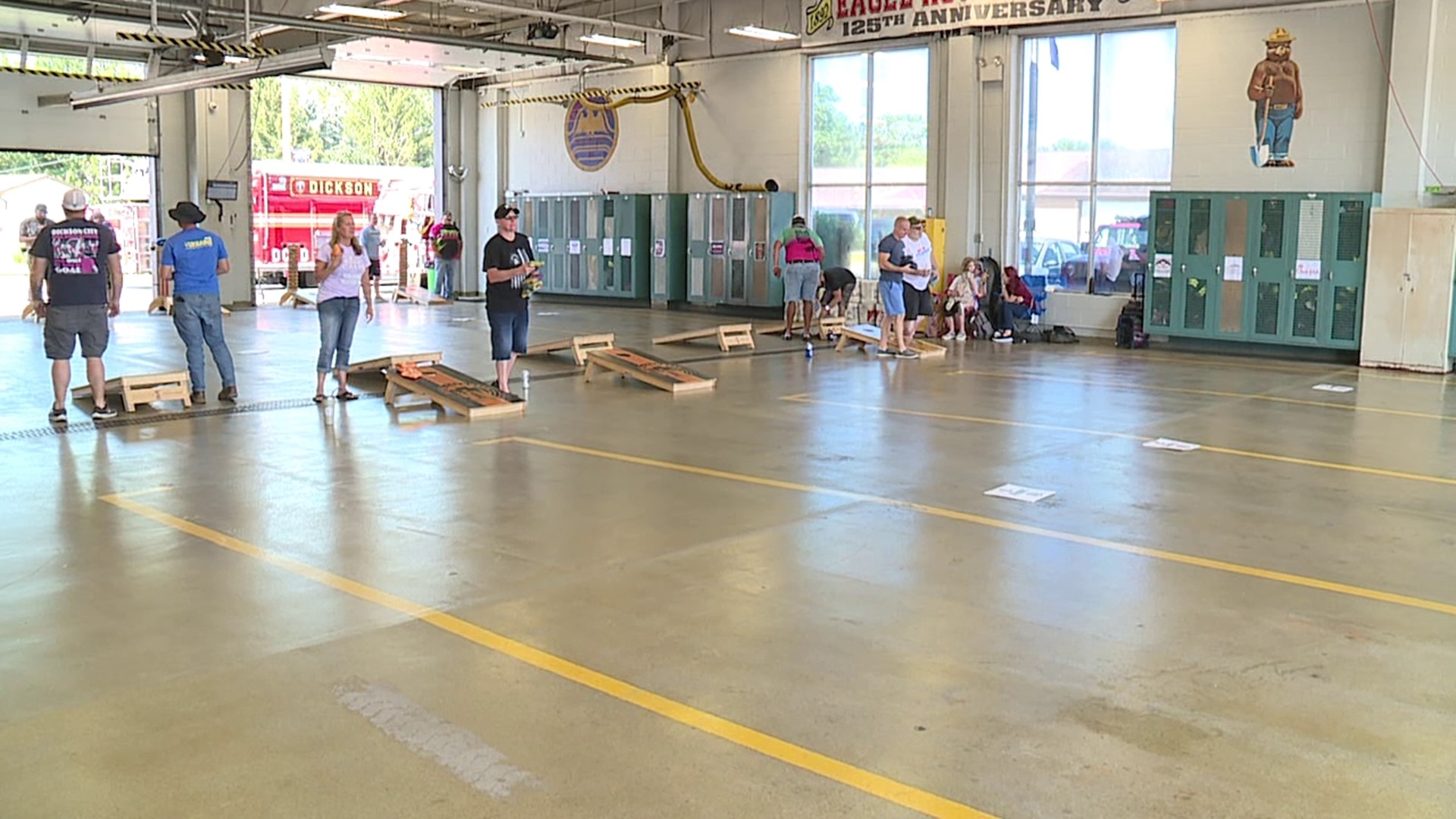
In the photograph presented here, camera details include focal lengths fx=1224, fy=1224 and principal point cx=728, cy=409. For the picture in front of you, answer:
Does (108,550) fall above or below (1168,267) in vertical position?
below

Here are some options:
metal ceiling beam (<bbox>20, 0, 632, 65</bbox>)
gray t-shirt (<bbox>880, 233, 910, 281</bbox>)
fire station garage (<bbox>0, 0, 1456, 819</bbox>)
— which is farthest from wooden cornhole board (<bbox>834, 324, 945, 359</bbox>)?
metal ceiling beam (<bbox>20, 0, 632, 65</bbox>)

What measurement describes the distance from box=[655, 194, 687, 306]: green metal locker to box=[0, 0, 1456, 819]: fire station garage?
9 centimetres

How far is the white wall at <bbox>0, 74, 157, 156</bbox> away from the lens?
20.9m

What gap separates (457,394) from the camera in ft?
35.4

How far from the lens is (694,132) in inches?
924

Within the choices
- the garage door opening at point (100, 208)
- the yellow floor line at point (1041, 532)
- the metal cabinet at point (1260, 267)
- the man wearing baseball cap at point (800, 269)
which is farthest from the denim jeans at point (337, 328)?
the garage door opening at point (100, 208)

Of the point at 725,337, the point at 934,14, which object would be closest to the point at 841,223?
the point at 934,14

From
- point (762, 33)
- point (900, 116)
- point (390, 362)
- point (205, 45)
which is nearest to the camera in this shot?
point (390, 362)

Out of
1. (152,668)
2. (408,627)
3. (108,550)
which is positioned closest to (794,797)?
(408,627)

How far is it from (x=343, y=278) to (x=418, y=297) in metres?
14.3

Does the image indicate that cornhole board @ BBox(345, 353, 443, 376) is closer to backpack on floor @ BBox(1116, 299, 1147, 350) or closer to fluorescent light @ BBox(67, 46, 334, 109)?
fluorescent light @ BBox(67, 46, 334, 109)

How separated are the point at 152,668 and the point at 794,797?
8.25ft

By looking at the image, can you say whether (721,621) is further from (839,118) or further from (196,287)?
(839,118)

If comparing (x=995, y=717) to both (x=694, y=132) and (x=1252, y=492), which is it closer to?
(x=1252, y=492)
